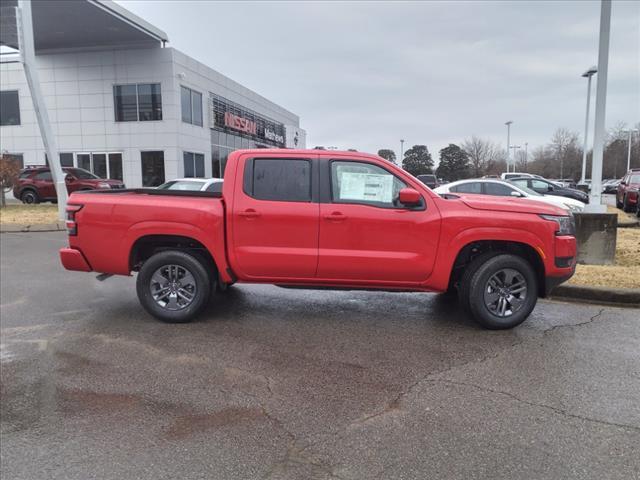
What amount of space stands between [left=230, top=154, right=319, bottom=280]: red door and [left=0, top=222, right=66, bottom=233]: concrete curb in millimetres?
11236

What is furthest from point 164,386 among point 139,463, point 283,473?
point 283,473

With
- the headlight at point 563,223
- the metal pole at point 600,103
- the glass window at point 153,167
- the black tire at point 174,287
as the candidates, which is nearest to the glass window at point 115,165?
the glass window at point 153,167

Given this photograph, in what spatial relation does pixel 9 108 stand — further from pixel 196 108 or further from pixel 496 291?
pixel 496 291

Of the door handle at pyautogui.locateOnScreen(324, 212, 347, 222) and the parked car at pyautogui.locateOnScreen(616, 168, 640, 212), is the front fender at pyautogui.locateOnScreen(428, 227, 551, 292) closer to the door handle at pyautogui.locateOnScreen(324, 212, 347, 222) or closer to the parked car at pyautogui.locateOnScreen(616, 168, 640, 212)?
the door handle at pyautogui.locateOnScreen(324, 212, 347, 222)

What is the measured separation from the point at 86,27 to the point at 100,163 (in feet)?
24.2

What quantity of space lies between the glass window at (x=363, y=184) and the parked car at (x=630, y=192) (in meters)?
15.8

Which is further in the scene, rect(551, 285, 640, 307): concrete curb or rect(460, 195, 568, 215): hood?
rect(551, 285, 640, 307): concrete curb

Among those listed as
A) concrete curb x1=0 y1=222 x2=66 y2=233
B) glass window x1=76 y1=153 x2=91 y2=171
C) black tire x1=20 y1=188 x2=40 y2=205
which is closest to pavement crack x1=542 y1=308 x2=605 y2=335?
concrete curb x1=0 y1=222 x2=66 y2=233

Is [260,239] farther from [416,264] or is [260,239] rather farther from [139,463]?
[139,463]

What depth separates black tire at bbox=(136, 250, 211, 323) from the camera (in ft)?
18.3

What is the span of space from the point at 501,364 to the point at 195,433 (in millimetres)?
2714

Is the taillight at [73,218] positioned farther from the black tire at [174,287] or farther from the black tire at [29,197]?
the black tire at [29,197]

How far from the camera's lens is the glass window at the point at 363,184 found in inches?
213

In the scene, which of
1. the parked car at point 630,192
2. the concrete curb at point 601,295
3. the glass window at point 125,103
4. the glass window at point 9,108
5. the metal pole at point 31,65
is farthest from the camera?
the glass window at point 9,108
